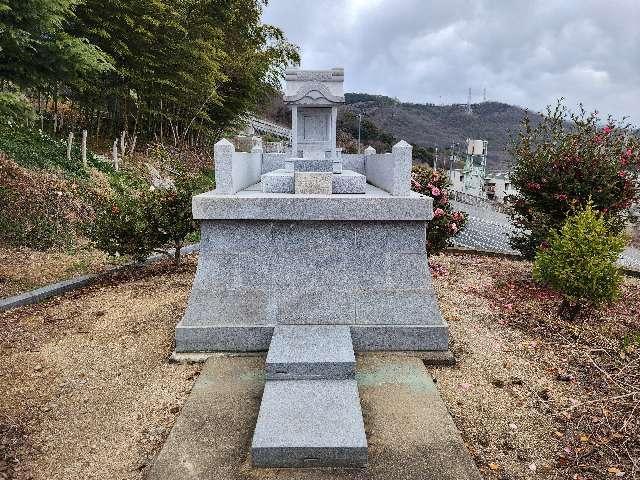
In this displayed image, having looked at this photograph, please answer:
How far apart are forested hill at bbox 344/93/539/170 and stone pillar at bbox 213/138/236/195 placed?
56.6 meters

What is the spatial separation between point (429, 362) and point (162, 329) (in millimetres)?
2931

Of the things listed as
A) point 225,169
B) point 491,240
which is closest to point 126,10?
point 225,169

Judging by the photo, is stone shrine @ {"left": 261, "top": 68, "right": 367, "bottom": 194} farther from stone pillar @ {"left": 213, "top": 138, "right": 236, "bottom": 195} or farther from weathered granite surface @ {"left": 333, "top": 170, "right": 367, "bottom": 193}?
stone pillar @ {"left": 213, "top": 138, "right": 236, "bottom": 195}

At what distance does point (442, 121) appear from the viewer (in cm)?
6656

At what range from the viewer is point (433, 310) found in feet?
15.1

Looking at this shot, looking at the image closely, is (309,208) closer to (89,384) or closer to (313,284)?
(313,284)

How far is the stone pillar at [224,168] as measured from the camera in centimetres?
471

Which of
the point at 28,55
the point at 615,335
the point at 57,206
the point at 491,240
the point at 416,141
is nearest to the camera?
the point at 615,335

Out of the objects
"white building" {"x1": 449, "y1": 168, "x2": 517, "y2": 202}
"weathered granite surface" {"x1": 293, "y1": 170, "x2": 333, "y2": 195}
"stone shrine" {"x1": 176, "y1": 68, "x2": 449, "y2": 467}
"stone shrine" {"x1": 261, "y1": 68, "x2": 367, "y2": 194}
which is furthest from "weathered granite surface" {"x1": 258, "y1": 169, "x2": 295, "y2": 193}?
"white building" {"x1": 449, "y1": 168, "x2": 517, "y2": 202}

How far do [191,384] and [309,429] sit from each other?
4.88 ft

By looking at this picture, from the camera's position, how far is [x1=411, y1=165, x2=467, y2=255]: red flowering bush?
24.8 feet

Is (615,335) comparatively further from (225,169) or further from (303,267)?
(225,169)

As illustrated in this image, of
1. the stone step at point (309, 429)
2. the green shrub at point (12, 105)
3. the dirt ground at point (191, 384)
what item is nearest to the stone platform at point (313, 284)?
the dirt ground at point (191, 384)

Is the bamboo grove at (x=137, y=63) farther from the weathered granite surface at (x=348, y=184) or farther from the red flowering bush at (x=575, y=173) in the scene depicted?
the red flowering bush at (x=575, y=173)
